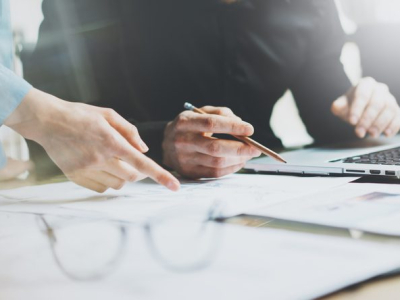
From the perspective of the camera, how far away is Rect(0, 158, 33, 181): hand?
518mm

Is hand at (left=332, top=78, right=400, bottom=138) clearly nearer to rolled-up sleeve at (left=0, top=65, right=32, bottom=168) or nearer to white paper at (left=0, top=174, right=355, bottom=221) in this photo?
white paper at (left=0, top=174, right=355, bottom=221)

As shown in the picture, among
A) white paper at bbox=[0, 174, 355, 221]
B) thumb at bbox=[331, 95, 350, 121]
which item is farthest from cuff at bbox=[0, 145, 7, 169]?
thumb at bbox=[331, 95, 350, 121]

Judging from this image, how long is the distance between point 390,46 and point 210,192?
880 millimetres

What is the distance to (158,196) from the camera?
454 mm

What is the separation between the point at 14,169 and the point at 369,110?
1.75ft

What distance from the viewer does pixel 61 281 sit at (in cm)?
23

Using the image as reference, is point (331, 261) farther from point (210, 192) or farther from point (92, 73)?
point (92, 73)

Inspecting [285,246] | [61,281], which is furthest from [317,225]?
[61,281]

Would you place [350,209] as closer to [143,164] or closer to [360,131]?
[143,164]

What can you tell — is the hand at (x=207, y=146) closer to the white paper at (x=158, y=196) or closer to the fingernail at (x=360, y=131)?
the white paper at (x=158, y=196)

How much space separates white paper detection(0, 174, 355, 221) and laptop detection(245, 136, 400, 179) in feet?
0.06

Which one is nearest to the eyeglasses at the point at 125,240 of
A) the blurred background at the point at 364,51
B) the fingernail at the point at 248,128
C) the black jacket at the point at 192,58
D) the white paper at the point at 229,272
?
the white paper at the point at 229,272

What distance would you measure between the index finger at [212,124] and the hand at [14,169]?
189 millimetres

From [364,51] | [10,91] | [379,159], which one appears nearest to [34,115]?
[10,91]
